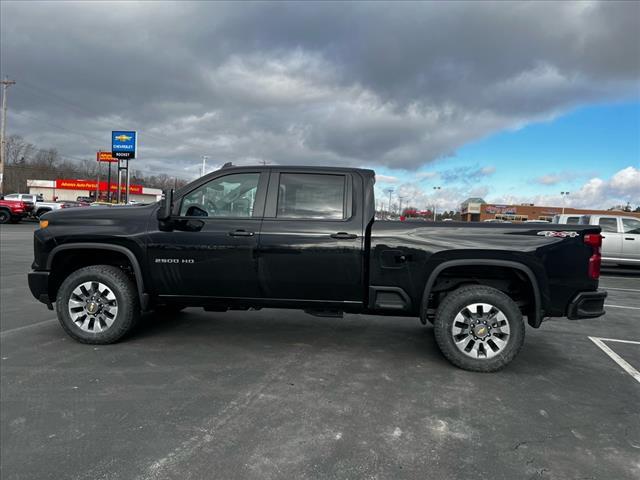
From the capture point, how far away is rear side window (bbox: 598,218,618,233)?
12.9 m

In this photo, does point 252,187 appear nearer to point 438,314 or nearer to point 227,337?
point 227,337

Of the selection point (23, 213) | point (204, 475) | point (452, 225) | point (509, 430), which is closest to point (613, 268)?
point (452, 225)

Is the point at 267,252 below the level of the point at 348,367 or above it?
above

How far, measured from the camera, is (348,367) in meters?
4.25

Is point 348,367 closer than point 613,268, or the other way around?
point 348,367

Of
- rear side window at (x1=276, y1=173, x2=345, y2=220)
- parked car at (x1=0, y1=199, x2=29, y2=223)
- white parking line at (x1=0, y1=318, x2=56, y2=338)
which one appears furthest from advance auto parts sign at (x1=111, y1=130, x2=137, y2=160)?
rear side window at (x1=276, y1=173, x2=345, y2=220)

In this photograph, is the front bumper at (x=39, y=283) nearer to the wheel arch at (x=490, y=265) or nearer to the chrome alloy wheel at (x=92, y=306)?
the chrome alloy wheel at (x=92, y=306)

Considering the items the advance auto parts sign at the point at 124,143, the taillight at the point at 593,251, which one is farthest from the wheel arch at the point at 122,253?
the advance auto parts sign at the point at 124,143

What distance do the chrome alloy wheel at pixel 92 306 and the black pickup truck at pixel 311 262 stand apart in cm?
1

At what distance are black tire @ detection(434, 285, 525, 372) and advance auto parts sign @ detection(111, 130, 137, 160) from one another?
41.9 m

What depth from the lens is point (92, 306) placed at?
4637 millimetres

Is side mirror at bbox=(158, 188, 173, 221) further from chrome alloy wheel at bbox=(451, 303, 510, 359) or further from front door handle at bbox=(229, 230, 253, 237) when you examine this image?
chrome alloy wheel at bbox=(451, 303, 510, 359)

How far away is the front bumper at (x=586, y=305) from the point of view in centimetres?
417

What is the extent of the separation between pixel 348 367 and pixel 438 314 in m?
1.04
